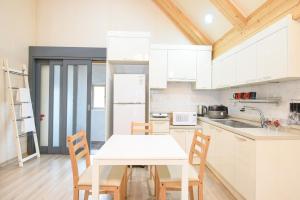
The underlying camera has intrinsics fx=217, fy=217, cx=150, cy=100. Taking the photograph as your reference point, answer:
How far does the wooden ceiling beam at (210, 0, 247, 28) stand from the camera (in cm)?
300

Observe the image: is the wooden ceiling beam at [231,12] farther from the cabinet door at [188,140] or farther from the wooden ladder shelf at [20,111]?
the wooden ladder shelf at [20,111]

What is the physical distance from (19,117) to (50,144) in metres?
0.88

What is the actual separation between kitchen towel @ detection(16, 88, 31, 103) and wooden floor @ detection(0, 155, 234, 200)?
1.15 m

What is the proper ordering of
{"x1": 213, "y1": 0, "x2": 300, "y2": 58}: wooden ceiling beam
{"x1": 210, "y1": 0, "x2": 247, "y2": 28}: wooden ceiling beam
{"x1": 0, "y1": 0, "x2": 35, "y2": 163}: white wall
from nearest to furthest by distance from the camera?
1. {"x1": 213, "y1": 0, "x2": 300, "y2": 58}: wooden ceiling beam
2. {"x1": 210, "y1": 0, "x2": 247, "y2": 28}: wooden ceiling beam
3. {"x1": 0, "y1": 0, "x2": 35, "y2": 163}: white wall

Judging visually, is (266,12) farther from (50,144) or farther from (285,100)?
(50,144)

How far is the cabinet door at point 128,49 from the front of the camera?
3.94 m

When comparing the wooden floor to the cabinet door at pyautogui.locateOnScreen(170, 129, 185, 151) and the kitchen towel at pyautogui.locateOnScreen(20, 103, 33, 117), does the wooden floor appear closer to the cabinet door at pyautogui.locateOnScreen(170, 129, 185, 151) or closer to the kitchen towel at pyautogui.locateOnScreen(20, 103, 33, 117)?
the cabinet door at pyautogui.locateOnScreen(170, 129, 185, 151)

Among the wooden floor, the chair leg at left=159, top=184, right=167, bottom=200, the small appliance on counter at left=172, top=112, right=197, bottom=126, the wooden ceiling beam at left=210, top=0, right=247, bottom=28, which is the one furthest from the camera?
the small appliance on counter at left=172, top=112, right=197, bottom=126

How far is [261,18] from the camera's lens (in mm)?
2725

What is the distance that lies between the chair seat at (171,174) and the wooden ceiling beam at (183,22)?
3059 millimetres

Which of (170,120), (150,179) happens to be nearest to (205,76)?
(170,120)

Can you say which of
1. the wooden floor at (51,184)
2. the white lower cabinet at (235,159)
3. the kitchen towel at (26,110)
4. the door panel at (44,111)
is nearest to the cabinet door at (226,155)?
the white lower cabinet at (235,159)

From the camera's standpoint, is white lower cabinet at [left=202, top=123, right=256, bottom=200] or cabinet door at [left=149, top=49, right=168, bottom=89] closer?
white lower cabinet at [left=202, top=123, right=256, bottom=200]

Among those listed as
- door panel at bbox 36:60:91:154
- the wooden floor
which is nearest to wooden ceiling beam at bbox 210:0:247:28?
the wooden floor
